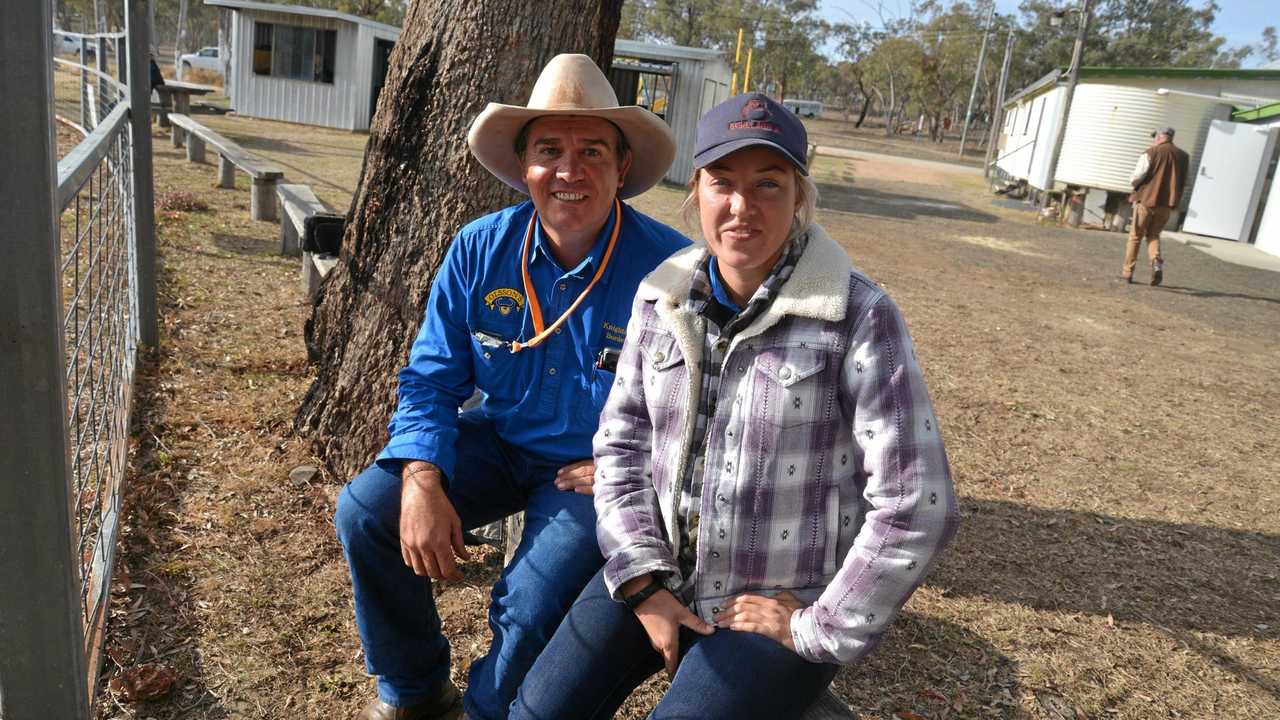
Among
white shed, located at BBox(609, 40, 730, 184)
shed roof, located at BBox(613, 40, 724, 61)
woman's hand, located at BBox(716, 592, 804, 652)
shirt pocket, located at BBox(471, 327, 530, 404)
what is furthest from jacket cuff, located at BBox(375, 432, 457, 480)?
shed roof, located at BBox(613, 40, 724, 61)

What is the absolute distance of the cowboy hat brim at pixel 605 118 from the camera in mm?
2635

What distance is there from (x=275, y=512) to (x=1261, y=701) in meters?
3.54

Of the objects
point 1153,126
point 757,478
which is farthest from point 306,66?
point 757,478

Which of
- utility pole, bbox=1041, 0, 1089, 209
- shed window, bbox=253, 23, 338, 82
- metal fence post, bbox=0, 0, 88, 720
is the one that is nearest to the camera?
metal fence post, bbox=0, 0, 88, 720

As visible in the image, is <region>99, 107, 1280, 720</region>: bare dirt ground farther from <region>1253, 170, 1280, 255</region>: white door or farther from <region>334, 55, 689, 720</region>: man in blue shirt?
<region>1253, 170, 1280, 255</region>: white door

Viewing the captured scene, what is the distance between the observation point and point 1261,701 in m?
3.11

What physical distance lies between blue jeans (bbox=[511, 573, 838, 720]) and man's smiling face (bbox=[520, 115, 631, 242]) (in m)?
1.01

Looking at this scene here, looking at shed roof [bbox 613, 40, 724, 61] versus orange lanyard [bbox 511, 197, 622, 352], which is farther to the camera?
shed roof [bbox 613, 40, 724, 61]

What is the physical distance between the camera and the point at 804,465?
6.61ft

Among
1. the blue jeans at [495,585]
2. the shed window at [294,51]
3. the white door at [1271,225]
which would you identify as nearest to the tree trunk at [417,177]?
the blue jeans at [495,585]

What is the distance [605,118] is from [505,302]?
0.59 meters

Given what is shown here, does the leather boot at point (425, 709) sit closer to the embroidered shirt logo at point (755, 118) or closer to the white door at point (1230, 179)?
the embroidered shirt logo at point (755, 118)

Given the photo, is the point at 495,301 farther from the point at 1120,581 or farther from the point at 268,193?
the point at 268,193

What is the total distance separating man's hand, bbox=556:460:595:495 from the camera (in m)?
2.53
